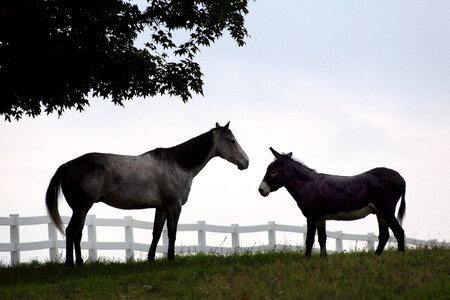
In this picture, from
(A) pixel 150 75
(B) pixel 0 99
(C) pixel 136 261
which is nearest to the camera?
(C) pixel 136 261

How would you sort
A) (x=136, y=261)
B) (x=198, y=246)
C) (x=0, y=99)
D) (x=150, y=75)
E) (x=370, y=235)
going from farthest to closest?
(x=370, y=235), (x=198, y=246), (x=150, y=75), (x=0, y=99), (x=136, y=261)

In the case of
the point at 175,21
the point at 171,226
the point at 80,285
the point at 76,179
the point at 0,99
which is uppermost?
the point at 175,21

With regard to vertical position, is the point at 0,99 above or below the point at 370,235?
above

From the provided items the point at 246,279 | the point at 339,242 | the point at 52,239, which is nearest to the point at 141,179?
the point at 246,279

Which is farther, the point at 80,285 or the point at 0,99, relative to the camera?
the point at 0,99

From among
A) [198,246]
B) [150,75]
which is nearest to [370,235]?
[198,246]

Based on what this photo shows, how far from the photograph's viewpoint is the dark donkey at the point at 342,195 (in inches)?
532

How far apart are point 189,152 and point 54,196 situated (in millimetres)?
3274

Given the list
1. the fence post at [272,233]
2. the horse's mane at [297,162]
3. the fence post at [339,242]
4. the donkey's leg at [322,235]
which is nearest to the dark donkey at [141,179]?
the horse's mane at [297,162]

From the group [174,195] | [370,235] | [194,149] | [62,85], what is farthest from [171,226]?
[370,235]

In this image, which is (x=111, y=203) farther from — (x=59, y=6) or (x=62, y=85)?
(x=59, y=6)

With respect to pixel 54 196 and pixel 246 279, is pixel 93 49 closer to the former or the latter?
pixel 54 196

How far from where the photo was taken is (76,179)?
13648 mm

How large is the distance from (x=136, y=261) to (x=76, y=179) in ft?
8.83
